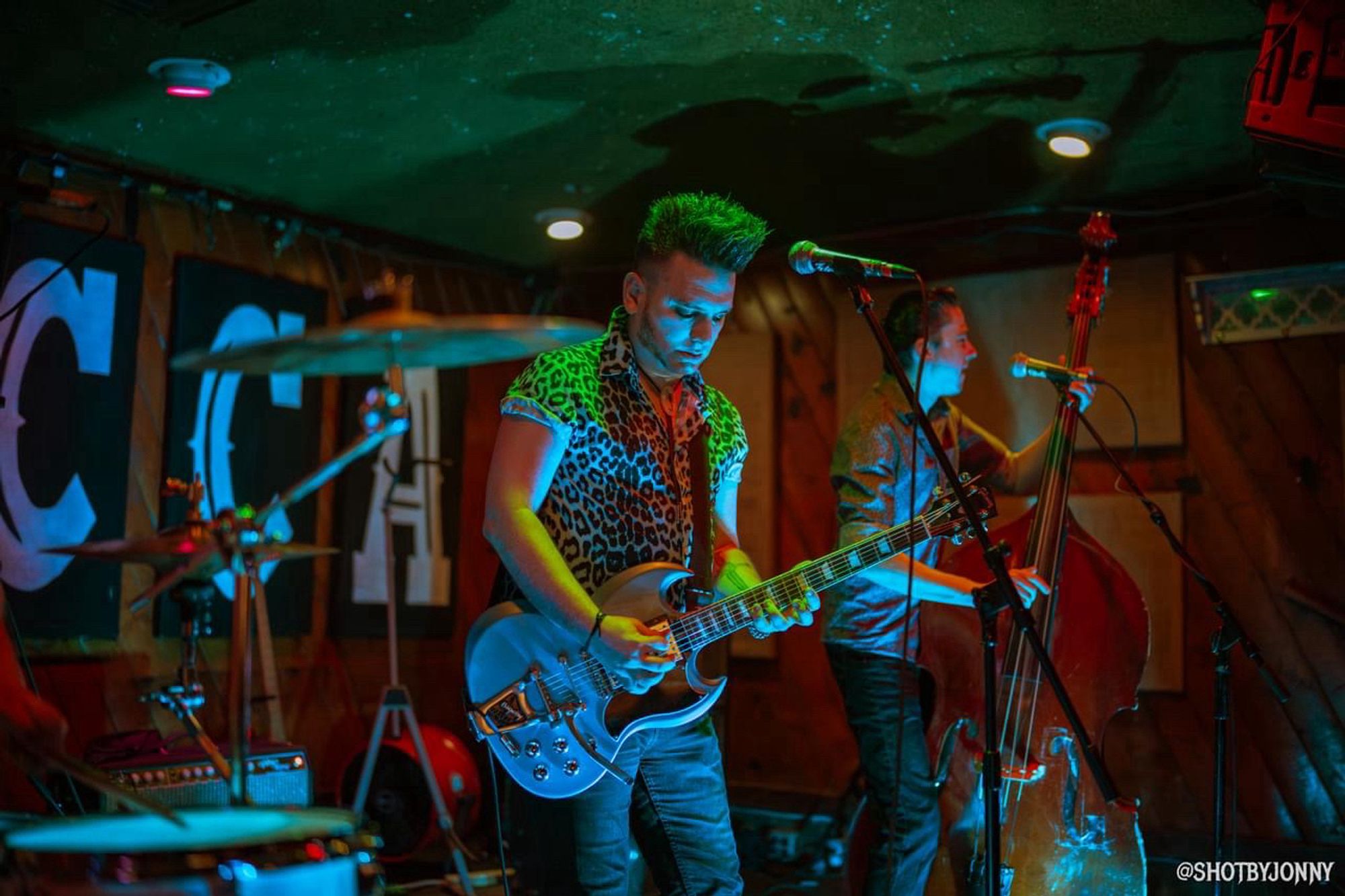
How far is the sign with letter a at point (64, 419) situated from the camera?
4863 millimetres

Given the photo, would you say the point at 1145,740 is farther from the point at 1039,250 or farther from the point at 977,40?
the point at 977,40

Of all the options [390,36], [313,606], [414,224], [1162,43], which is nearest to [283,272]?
[414,224]

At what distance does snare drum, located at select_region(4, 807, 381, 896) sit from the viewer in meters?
1.62

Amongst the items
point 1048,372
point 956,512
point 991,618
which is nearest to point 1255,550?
point 1048,372

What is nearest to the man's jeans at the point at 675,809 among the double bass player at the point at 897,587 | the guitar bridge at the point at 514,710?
the guitar bridge at the point at 514,710

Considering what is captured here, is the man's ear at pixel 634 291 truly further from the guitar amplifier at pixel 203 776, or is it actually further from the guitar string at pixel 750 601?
the guitar amplifier at pixel 203 776

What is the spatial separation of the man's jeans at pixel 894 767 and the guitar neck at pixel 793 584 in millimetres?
567

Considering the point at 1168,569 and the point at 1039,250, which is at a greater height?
the point at 1039,250

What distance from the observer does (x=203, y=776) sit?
13.9 feet

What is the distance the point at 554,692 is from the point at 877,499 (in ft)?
4.58

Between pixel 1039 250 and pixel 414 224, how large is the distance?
311 centimetres

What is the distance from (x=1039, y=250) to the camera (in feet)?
19.3

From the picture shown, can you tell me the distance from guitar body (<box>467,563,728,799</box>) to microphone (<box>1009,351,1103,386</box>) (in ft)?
4.15

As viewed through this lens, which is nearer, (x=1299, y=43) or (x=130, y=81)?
(x=1299, y=43)
